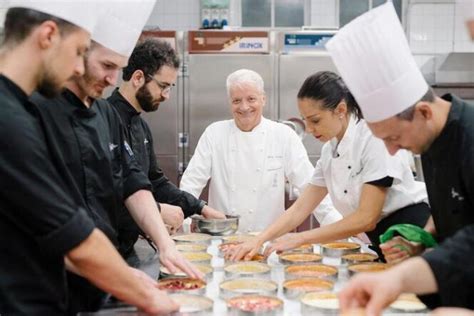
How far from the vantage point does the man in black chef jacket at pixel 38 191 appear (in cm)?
125

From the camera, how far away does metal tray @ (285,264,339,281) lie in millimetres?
1948

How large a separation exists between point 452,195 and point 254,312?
0.64 meters

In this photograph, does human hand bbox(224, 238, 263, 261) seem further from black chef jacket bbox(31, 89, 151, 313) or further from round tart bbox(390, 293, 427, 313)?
round tart bbox(390, 293, 427, 313)

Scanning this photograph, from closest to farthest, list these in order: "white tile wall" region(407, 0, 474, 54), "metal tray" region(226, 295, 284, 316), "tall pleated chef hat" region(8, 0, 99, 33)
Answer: "tall pleated chef hat" region(8, 0, 99, 33) < "metal tray" region(226, 295, 284, 316) < "white tile wall" region(407, 0, 474, 54)

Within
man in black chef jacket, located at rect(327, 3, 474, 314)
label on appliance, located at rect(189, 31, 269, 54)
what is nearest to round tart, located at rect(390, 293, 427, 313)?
man in black chef jacket, located at rect(327, 3, 474, 314)

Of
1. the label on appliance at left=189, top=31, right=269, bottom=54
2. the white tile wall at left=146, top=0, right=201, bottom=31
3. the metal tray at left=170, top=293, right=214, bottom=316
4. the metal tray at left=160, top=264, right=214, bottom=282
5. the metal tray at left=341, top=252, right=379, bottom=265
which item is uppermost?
the white tile wall at left=146, top=0, right=201, bottom=31

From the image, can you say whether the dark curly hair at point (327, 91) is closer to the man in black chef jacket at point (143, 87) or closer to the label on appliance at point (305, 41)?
the man in black chef jacket at point (143, 87)

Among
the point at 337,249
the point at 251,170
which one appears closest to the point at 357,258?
the point at 337,249

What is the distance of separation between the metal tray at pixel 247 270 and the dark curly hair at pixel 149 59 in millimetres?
1203

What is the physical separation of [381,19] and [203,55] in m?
3.35

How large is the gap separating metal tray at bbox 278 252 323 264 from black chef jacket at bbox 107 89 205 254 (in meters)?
0.69

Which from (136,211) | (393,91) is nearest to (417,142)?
(393,91)

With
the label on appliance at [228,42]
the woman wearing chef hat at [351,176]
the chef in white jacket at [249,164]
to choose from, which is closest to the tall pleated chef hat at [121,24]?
the woman wearing chef hat at [351,176]

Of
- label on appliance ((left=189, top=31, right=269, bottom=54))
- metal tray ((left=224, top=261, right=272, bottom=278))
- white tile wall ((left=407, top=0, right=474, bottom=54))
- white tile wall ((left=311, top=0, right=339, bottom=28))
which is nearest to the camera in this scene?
metal tray ((left=224, top=261, right=272, bottom=278))
